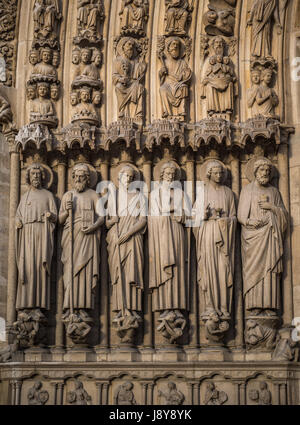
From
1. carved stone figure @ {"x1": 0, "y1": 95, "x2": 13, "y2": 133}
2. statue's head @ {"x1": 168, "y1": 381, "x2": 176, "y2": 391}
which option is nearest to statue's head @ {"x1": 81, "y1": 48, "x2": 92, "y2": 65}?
carved stone figure @ {"x1": 0, "y1": 95, "x2": 13, "y2": 133}

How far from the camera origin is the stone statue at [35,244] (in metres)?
10.8

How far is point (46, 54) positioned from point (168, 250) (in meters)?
2.82

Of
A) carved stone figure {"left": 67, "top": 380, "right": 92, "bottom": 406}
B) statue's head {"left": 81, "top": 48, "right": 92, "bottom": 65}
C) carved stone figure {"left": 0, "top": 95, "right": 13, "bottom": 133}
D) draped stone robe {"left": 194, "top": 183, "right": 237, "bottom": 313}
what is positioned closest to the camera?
carved stone figure {"left": 67, "top": 380, "right": 92, "bottom": 406}

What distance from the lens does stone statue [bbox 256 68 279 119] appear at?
11.0 meters

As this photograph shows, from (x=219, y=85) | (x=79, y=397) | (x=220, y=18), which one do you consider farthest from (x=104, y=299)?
(x=220, y=18)

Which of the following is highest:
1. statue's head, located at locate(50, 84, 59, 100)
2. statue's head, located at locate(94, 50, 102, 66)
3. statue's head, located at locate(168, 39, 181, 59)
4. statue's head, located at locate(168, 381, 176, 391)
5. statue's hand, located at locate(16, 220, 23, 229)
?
statue's head, located at locate(168, 39, 181, 59)

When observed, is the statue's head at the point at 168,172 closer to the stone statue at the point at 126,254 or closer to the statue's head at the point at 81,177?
the stone statue at the point at 126,254

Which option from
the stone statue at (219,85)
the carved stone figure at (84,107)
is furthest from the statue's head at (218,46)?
the carved stone figure at (84,107)

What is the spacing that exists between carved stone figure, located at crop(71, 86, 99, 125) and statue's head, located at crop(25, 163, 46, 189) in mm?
713

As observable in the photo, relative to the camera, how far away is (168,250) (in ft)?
35.1

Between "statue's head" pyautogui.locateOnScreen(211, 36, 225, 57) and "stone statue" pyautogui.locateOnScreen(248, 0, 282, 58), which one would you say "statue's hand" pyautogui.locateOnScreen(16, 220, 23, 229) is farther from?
"stone statue" pyautogui.locateOnScreen(248, 0, 282, 58)

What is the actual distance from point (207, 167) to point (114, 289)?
5.90ft
